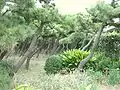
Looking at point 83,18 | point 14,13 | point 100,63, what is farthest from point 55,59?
point 83,18

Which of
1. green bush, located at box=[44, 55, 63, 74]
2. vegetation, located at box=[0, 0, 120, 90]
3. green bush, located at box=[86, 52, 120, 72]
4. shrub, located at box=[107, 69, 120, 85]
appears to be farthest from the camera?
Result: green bush, located at box=[44, 55, 63, 74]

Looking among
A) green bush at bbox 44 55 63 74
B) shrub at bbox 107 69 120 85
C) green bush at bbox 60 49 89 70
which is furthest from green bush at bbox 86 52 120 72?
shrub at bbox 107 69 120 85

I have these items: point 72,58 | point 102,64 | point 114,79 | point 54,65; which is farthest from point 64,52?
point 114,79

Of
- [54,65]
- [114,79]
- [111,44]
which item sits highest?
[114,79]

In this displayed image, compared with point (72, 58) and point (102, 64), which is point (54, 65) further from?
point (102, 64)

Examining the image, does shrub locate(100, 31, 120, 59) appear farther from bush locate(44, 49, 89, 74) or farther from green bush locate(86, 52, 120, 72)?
bush locate(44, 49, 89, 74)

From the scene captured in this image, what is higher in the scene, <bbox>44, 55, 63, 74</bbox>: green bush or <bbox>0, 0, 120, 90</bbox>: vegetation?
<bbox>0, 0, 120, 90</bbox>: vegetation

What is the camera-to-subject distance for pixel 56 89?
776 cm

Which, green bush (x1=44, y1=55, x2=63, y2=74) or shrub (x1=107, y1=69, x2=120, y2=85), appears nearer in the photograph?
shrub (x1=107, y1=69, x2=120, y2=85)

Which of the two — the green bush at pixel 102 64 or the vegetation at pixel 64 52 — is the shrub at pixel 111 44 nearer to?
the vegetation at pixel 64 52

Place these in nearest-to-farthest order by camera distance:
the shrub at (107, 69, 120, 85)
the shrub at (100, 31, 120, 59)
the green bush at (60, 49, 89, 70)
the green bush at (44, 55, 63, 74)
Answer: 1. the shrub at (107, 69, 120, 85)
2. the green bush at (44, 55, 63, 74)
3. the green bush at (60, 49, 89, 70)
4. the shrub at (100, 31, 120, 59)

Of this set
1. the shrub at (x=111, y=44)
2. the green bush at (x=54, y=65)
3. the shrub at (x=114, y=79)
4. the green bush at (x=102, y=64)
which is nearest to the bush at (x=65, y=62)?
the green bush at (x=54, y=65)

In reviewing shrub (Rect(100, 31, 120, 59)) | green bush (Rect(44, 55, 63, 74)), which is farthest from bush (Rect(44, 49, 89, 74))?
shrub (Rect(100, 31, 120, 59))

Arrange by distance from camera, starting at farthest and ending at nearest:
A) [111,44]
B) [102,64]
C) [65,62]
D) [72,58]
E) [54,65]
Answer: [111,44], [72,58], [65,62], [54,65], [102,64]
